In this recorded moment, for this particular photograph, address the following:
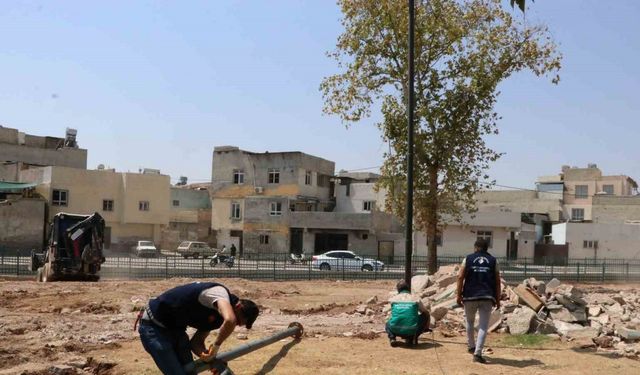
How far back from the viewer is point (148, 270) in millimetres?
30609

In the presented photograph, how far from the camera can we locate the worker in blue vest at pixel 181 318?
5.74m

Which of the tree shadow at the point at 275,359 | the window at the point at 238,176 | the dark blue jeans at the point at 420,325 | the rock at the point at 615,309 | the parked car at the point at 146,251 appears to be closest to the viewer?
the tree shadow at the point at 275,359

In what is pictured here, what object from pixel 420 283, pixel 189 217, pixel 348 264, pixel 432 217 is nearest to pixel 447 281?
pixel 420 283

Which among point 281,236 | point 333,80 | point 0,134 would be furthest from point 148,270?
point 0,134

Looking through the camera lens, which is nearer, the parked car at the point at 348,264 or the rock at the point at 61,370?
the rock at the point at 61,370

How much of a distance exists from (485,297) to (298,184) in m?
50.3

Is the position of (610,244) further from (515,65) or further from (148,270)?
(148,270)

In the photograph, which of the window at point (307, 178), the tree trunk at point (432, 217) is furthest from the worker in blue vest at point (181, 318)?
the window at point (307, 178)

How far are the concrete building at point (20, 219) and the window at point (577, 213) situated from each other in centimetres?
5838

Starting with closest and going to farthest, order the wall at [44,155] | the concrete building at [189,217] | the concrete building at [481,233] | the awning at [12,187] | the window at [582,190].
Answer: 1. the awning at [12,187]
2. the concrete building at [481,233]
3. the wall at [44,155]
4. the concrete building at [189,217]
5. the window at [582,190]

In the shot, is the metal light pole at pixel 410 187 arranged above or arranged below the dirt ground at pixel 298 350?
above

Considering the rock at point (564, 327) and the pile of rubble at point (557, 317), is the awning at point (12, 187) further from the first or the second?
the rock at point (564, 327)

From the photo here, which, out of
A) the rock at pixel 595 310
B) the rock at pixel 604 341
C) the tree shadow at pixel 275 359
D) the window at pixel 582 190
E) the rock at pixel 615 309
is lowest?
the tree shadow at pixel 275 359

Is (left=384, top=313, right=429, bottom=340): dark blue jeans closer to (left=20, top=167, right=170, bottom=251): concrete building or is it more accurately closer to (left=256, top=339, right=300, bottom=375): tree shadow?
(left=256, top=339, right=300, bottom=375): tree shadow
